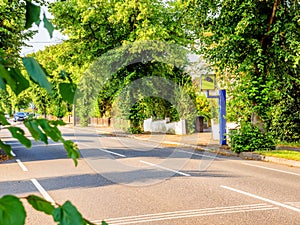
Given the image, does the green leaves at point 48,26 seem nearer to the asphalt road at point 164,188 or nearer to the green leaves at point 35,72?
the green leaves at point 35,72

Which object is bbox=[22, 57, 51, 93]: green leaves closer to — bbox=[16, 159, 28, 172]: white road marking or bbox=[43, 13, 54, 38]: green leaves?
bbox=[43, 13, 54, 38]: green leaves

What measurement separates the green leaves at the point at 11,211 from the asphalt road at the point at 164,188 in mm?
3582

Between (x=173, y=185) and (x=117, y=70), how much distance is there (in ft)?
74.1

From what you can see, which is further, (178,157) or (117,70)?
(117,70)

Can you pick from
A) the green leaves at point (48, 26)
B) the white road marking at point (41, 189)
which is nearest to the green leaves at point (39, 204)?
the green leaves at point (48, 26)

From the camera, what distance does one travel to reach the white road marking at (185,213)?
6.88 meters

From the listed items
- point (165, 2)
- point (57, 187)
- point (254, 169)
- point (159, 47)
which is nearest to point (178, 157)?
point (254, 169)

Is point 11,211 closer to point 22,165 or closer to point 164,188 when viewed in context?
point 164,188

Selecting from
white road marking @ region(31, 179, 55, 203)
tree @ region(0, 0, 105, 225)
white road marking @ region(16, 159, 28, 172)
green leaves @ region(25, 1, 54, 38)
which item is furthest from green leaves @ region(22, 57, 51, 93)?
white road marking @ region(16, 159, 28, 172)

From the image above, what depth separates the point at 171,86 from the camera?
106ft

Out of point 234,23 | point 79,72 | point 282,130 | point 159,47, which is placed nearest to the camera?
point 234,23

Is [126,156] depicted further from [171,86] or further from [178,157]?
[171,86]

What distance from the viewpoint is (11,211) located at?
969 mm

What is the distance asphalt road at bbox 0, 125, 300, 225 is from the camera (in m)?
7.16
